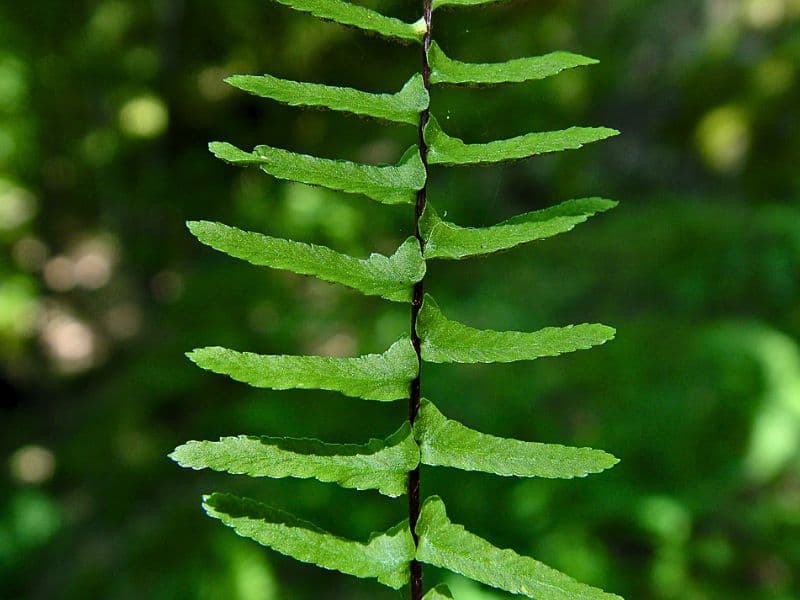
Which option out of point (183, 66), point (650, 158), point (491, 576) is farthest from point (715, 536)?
point (183, 66)

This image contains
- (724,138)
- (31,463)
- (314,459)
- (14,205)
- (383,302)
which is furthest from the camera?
(14,205)

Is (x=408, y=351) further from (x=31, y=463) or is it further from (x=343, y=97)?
(x=31, y=463)

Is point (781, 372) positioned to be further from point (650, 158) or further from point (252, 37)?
point (252, 37)

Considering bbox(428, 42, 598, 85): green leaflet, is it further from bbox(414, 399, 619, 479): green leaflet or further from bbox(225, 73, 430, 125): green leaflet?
bbox(414, 399, 619, 479): green leaflet

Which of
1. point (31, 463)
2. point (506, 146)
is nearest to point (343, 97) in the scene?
point (506, 146)

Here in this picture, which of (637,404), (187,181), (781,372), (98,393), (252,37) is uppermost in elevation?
(252,37)

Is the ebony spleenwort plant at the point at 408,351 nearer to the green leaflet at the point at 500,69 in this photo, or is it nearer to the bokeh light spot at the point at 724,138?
the green leaflet at the point at 500,69

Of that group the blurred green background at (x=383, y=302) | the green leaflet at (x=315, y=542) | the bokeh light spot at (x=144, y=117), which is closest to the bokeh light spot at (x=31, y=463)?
the blurred green background at (x=383, y=302)
